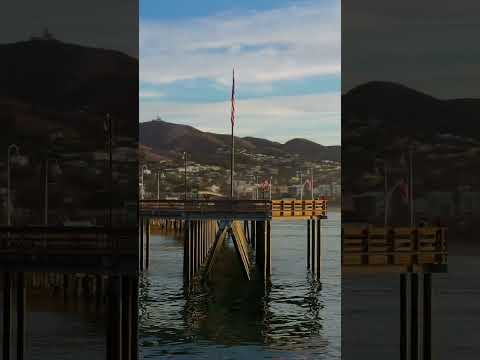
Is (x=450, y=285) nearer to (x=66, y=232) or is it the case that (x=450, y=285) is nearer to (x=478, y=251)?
(x=478, y=251)

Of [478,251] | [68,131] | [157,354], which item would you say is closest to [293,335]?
[157,354]

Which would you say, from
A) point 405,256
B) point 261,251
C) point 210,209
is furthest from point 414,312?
point 261,251

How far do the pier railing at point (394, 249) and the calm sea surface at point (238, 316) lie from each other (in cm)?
819

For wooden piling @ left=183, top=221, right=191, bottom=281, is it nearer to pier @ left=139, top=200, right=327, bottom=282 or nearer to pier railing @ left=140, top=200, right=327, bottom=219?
pier @ left=139, top=200, right=327, bottom=282

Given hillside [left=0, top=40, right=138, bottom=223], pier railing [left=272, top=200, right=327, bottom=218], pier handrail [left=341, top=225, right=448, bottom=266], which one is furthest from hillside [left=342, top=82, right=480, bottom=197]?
pier handrail [left=341, top=225, right=448, bottom=266]

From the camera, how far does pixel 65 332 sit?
127 feet

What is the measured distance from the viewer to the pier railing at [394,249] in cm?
2548

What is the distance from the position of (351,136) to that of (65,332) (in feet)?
241

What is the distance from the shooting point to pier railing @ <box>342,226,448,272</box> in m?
25.5

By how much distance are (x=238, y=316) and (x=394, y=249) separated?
16989mm

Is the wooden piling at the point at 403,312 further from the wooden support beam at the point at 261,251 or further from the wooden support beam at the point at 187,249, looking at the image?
the wooden support beam at the point at 187,249

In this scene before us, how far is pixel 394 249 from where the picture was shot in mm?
25766

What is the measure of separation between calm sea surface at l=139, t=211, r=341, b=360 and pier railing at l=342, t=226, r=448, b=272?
819 centimetres

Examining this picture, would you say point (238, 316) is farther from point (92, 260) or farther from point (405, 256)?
point (92, 260)
